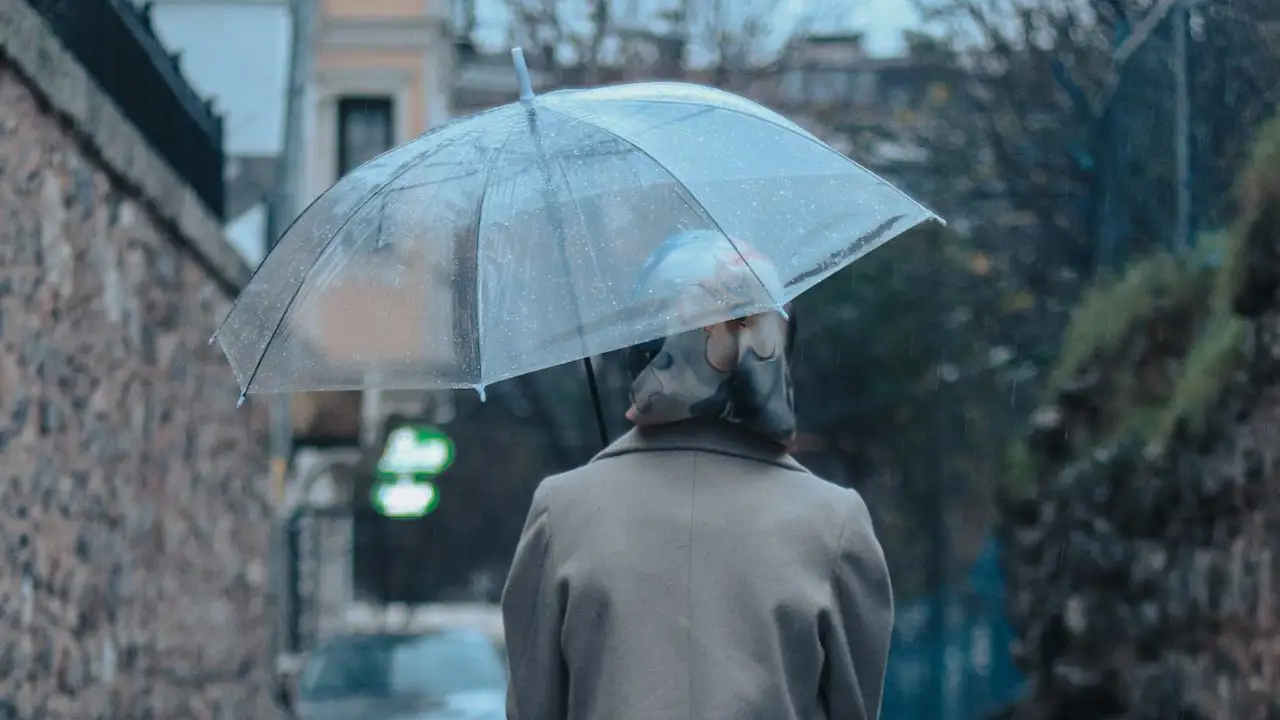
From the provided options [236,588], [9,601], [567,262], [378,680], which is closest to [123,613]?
[9,601]

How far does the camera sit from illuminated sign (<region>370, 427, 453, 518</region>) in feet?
53.3

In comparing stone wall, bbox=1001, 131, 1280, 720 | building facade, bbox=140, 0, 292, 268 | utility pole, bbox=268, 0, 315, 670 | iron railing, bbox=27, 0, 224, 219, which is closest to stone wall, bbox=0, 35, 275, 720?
iron railing, bbox=27, 0, 224, 219

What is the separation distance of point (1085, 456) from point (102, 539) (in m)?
4.97

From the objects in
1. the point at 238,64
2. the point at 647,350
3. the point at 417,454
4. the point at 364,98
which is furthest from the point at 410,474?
the point at 647,350

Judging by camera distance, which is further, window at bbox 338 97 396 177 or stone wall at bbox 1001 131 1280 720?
window at bbox 338 97 396 177

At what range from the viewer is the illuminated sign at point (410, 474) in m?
16.2

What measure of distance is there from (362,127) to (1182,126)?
67.2 ft

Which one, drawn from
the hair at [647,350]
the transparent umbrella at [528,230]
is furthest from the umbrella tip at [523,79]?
the hair at [647,350]

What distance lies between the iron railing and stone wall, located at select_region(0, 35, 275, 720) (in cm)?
32

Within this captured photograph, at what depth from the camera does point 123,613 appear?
7.07 metres

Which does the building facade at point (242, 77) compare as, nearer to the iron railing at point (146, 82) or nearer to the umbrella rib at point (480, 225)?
the iron railing at point (146, 82)

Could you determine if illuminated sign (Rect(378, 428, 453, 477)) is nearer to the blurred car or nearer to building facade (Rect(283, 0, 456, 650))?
the blurred car

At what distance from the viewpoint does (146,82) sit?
25.6ft

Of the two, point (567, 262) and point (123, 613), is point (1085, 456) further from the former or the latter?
point (567, 262)
